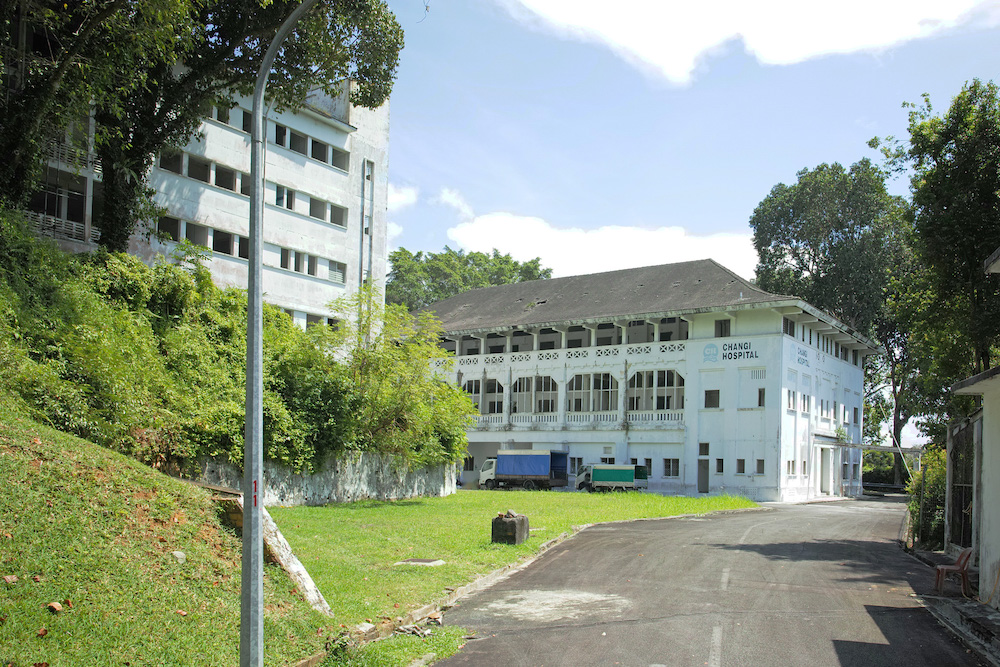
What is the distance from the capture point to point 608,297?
2170 inches

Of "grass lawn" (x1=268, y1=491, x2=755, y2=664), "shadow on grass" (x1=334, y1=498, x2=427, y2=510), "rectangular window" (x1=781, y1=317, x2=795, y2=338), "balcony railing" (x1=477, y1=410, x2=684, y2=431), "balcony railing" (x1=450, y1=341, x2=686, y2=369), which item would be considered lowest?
"shadow on grass" (x1=334, y1=498, x2=427, y2=510)

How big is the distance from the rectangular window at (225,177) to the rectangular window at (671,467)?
30257 mm

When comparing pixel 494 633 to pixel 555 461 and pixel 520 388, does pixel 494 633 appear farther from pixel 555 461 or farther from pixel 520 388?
pixel 520 388

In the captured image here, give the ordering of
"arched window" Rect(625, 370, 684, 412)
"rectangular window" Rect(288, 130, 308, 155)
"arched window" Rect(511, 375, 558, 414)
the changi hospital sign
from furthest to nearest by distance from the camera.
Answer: "arched window" Rect(511, 375, 558, 414)
"arched window" Rect(625, 370, 684, 412)
the changi hospital sign
"rectangular window" Rect(288, 130, 308, 155)

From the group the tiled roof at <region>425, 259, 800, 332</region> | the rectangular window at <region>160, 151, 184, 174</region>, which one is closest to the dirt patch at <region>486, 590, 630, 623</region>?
the rectangular window at <region>160, 151, 184, 174</region>

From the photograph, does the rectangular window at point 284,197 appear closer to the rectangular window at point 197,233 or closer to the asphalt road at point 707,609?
the rectangular window at point 197,233

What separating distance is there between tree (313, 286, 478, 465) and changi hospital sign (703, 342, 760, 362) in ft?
76.8

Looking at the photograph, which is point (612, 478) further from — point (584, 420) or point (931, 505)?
point (931, 505)

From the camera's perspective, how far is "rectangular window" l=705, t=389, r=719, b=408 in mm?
48156

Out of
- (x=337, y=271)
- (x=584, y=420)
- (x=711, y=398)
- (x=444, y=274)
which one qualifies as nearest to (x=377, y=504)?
(x=337, y=271)

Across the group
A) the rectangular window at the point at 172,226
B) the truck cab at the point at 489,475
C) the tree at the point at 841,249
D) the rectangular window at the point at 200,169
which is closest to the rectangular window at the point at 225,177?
the rectangular window at the point at 200,169

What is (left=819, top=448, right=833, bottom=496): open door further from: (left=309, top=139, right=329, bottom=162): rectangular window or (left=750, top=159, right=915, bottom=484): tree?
(left=309, top=139, right=329, bottom=162): rectangular window

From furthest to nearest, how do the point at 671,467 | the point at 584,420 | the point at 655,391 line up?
the point at 584,420, the point at 655,391, the point at 671,467

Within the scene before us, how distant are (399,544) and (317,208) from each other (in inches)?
1003
